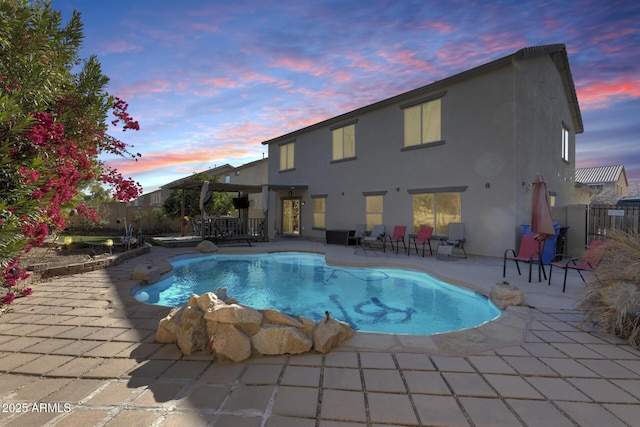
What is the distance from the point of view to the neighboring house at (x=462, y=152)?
374 inches

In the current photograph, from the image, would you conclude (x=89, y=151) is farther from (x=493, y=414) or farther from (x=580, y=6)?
(x=580, y=6)

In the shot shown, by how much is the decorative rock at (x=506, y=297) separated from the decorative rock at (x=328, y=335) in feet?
9.59

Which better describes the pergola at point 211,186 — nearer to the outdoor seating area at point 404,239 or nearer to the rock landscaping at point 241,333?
the outdoor seating area at point 404,239

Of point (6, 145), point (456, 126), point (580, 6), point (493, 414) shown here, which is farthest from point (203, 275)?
point (580, 6)

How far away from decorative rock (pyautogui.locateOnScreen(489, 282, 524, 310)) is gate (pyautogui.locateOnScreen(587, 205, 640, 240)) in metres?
5.60

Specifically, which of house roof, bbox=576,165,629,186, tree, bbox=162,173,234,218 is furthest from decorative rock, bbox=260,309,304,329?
house roof, bbox=576,165,629,186

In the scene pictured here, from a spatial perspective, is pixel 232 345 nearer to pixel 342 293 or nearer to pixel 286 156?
pixel 342 293

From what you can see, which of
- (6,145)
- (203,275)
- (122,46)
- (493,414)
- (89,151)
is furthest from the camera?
(203,275)

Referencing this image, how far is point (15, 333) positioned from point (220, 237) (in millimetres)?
9782

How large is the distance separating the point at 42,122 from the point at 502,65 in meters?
11.1

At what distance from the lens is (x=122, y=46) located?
6.94 metres

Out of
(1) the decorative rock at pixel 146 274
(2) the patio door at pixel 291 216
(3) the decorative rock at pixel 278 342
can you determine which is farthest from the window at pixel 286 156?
(3) the decorative rock at pixel 278 342

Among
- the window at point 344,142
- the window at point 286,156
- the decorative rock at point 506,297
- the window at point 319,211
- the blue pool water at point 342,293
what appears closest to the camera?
the decorative rock at point 506,297

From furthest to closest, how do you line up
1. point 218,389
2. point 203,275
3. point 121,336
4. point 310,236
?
1. point 310,236
2. point 203,275
3. point 121,336
4. point 218,389
